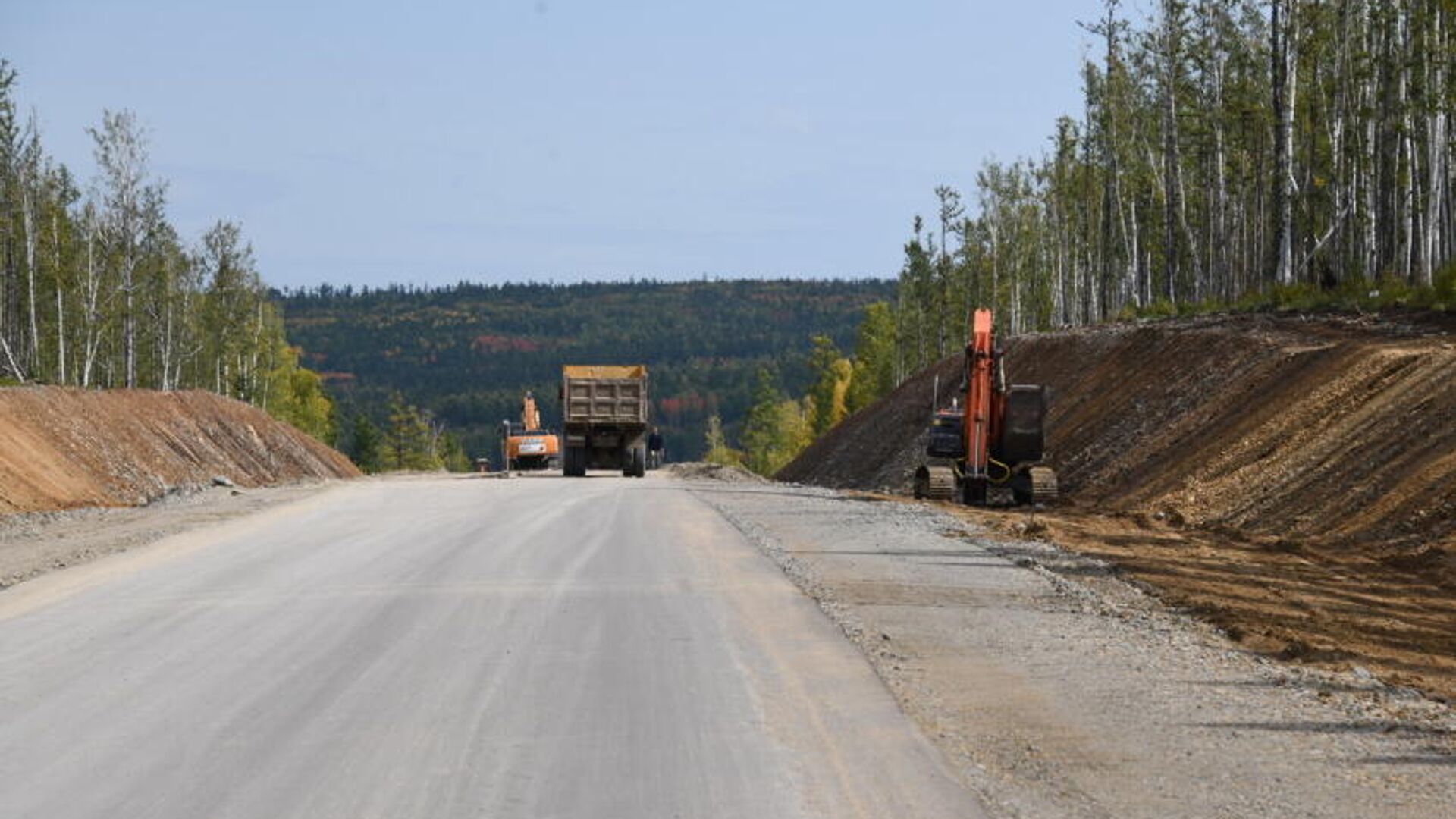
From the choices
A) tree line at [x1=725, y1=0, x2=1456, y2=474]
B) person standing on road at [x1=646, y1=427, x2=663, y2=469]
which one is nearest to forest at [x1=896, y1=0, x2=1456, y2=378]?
tree line at [x1=725, y1=0, x2=1456, y2=474]

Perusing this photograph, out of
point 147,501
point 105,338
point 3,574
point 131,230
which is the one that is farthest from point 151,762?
point 105,338

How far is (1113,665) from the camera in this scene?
12.0 m

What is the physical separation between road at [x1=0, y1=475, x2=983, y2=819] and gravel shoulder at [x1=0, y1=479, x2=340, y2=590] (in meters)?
1.42

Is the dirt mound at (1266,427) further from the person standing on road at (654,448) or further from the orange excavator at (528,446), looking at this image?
the orange excavator at (528,446)

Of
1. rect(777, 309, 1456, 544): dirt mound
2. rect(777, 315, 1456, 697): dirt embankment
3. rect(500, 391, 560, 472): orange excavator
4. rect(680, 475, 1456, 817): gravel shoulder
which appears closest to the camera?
rect(680, 475, 1456, 817): gravel shoulder

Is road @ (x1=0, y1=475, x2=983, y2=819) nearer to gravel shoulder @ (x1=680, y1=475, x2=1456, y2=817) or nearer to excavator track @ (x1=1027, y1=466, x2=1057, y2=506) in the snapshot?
gravel shoulder @ (x1=680, y1=475, x2=1456, y2=817)

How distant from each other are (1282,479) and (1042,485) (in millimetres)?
6620

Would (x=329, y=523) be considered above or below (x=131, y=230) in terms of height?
below

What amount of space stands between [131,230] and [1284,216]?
147 ft

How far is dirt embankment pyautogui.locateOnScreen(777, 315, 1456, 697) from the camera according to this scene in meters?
15.3

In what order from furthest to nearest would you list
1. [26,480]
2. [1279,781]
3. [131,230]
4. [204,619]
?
1. [131,230]
2. [26,480]
3. [204,619]
4. [1279,781]

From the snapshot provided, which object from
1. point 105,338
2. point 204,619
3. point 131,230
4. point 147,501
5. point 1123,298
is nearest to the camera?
point 204,619

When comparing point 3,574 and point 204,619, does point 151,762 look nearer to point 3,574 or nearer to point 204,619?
point 204,619

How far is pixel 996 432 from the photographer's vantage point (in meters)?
31.2
